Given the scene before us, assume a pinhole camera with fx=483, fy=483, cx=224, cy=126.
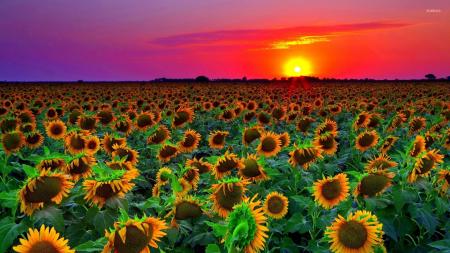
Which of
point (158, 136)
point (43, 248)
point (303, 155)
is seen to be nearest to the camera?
point (43, 248)

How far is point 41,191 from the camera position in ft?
10.7

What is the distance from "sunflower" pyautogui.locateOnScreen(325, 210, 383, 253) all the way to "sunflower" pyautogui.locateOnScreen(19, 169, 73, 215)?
6.02 ft

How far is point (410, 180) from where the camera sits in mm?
4230

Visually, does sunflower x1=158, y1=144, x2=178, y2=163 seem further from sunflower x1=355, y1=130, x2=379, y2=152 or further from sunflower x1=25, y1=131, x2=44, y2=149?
sunflower x1=355, y1=130, x2=379, y2=152

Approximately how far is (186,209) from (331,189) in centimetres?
127

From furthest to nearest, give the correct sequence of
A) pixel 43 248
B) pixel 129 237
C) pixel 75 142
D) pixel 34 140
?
1. pixel 34 140
2. pixel 75 142
3. pixel 129 237
4. pixel 43 248

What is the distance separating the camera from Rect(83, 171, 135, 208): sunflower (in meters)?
3.30

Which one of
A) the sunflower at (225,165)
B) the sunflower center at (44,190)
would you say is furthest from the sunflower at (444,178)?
the sunflower center at (44,190)

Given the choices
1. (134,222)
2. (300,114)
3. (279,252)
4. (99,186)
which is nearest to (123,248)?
(134,222)

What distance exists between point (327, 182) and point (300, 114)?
1028 centimetres

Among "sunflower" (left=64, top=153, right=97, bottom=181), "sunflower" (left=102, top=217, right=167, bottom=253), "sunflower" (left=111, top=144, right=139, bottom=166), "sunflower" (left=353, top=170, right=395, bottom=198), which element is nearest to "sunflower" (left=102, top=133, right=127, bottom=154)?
"sunflower" (left=111, top=144, right=139, bottom=166)

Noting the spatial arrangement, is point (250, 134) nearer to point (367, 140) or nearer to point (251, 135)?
point (251, 135)

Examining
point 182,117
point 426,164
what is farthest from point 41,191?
point 182,117

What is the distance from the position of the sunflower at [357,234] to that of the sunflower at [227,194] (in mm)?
791
